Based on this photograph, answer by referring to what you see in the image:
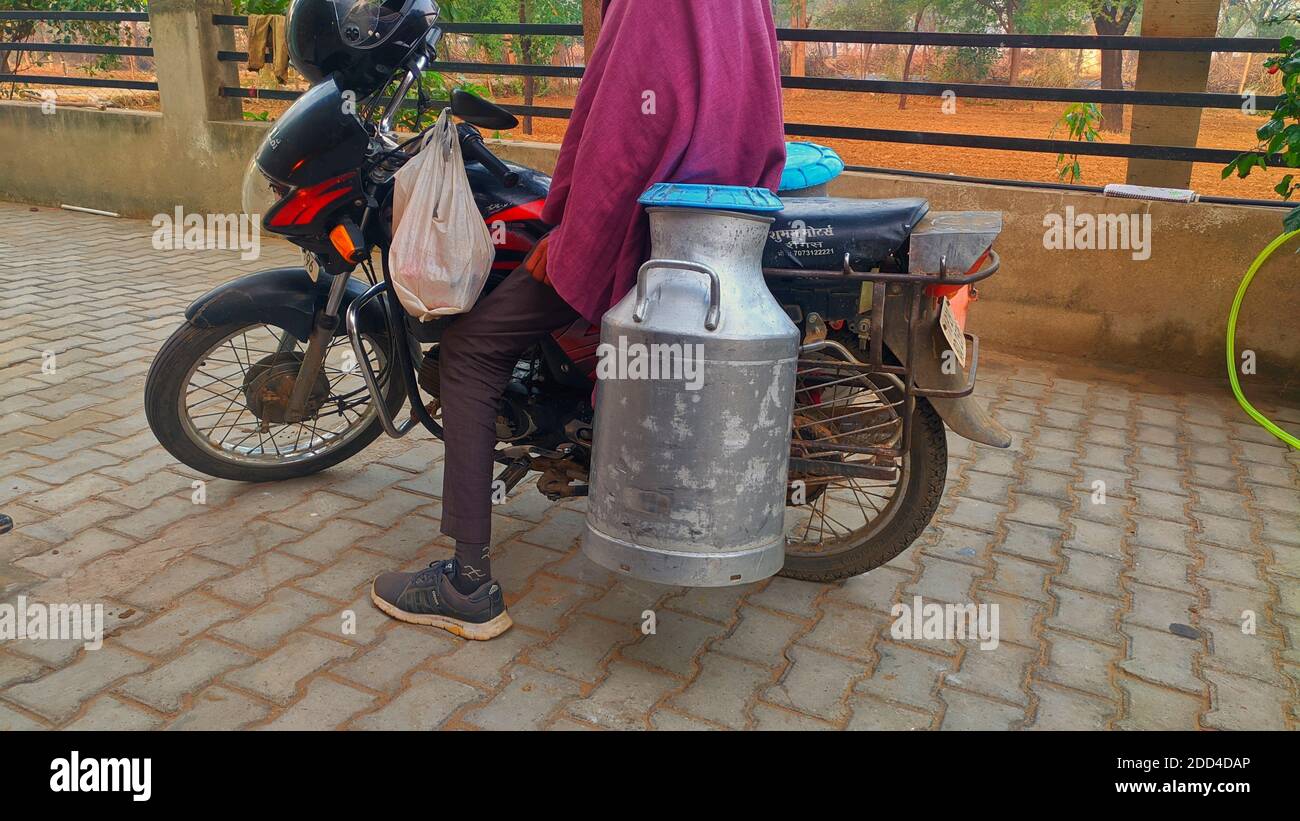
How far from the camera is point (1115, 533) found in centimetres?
372

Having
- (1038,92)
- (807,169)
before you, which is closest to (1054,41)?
(1038,92)

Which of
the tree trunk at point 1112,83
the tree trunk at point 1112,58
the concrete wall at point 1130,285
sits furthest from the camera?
the tree trunk at point 1112,58

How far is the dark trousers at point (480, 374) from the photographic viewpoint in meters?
2.84

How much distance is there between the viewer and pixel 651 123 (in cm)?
257

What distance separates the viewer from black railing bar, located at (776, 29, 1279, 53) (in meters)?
5.40

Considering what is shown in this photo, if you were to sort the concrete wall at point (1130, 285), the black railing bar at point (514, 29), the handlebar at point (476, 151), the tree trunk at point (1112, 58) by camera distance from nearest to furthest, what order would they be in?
the handlebar at point (476, 151), the concrete wall at point (1130, 285), the black railing bar at point (514, 29), the tree trunk at point (1112, 58)

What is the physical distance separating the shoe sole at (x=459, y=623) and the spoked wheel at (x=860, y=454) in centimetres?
94

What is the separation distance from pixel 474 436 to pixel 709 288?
841 mm

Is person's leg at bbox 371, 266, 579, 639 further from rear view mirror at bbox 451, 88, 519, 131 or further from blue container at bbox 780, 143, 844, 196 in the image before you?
blue container at bbox 780, 143, 844, 196

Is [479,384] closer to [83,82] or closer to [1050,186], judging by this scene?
[1050,186]

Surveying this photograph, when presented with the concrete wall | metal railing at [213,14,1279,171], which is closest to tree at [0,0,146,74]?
metal railing at [213,14,1279,171]

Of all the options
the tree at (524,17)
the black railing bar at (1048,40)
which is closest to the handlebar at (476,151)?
the black railing bar at (1048,40)

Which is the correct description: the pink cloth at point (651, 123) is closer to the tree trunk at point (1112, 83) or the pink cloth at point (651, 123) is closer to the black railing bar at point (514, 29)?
the black railing bar at point (514, 29)

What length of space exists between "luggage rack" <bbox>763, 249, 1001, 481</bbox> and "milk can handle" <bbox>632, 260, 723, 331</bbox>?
28 centimetres
